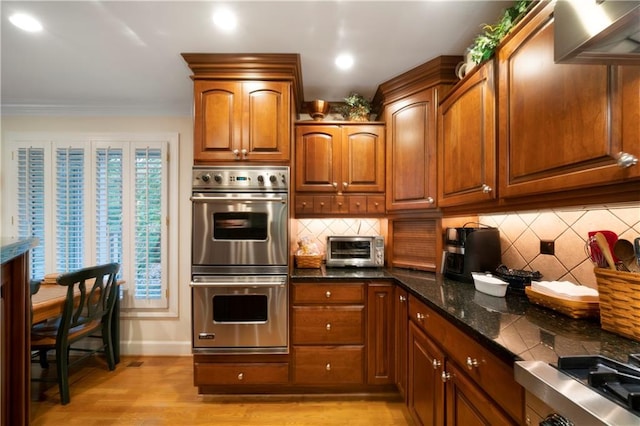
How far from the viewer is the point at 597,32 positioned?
69 cm

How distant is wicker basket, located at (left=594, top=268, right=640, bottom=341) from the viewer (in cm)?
84

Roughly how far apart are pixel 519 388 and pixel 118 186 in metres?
3.30

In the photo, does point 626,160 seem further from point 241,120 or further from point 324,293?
point 241,120

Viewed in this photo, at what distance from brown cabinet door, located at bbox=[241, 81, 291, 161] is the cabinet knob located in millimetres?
1667

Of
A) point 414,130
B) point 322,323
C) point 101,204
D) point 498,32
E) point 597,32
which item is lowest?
point 322,323

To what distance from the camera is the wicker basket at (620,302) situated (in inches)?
33.0

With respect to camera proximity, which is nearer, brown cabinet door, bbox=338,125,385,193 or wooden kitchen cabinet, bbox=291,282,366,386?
wooden kitchen cabinet, bbox=291,282,366,386

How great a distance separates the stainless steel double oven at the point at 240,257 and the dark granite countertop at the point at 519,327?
97 cm

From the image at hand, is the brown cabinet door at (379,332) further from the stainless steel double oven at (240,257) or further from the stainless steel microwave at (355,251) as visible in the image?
the stainless steel double oven at (240,257)

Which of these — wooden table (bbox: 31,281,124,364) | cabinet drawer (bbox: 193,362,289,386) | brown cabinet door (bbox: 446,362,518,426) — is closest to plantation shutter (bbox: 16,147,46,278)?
wooden table (bbox: 31,281,124,364)

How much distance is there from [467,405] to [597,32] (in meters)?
1.27

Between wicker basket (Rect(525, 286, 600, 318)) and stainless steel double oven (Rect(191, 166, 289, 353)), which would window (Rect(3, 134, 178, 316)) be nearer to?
stainless steel double oven (Rect(191, 166, 289, 353))

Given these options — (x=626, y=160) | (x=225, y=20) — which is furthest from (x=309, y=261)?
(x=626, y=160)

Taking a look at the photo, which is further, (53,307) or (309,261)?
(309,261)
